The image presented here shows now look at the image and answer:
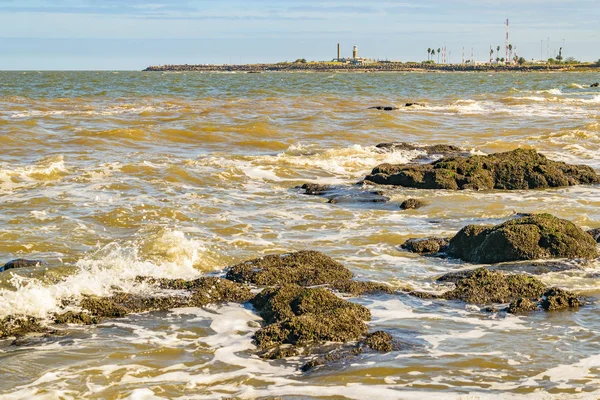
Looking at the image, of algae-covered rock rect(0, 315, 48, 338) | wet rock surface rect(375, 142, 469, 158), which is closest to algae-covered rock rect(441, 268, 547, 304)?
algae-covered rock rect(0, 315, 48, 338)

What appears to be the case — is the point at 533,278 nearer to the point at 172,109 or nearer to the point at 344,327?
the point at 344,327

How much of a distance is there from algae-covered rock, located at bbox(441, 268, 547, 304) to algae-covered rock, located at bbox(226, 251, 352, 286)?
132 cm

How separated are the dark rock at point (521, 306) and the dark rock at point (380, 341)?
1.48m

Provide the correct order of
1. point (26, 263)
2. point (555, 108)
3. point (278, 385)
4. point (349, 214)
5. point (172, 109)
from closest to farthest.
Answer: point (278, 385), point (26, 263), point (349, 214), point (172, 109), point (555, 108)

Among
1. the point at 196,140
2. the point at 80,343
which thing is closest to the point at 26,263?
the point at 80,343

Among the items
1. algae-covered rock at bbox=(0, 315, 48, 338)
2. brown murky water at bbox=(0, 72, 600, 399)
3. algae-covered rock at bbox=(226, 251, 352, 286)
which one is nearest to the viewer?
brown murky water at bbox=(0, 72, 600, 399)

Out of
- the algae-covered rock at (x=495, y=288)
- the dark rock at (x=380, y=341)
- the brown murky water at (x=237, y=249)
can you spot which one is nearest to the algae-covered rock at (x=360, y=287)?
Result: the brown murky water at (x=237, y=249)

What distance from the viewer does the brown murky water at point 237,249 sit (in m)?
5.88

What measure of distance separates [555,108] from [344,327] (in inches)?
1405

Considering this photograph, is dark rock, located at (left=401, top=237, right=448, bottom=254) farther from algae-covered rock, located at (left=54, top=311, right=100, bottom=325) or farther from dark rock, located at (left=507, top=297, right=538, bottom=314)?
algae-covered rock, located at (left=54, top=311, right=100, bottom=325)

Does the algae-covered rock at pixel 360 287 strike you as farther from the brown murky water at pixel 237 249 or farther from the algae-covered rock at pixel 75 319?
the algae-covered rock at pixel 75 319

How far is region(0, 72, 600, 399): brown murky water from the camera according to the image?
5.88 metres

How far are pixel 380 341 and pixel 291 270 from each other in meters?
2.24

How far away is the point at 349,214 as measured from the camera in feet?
41.2
